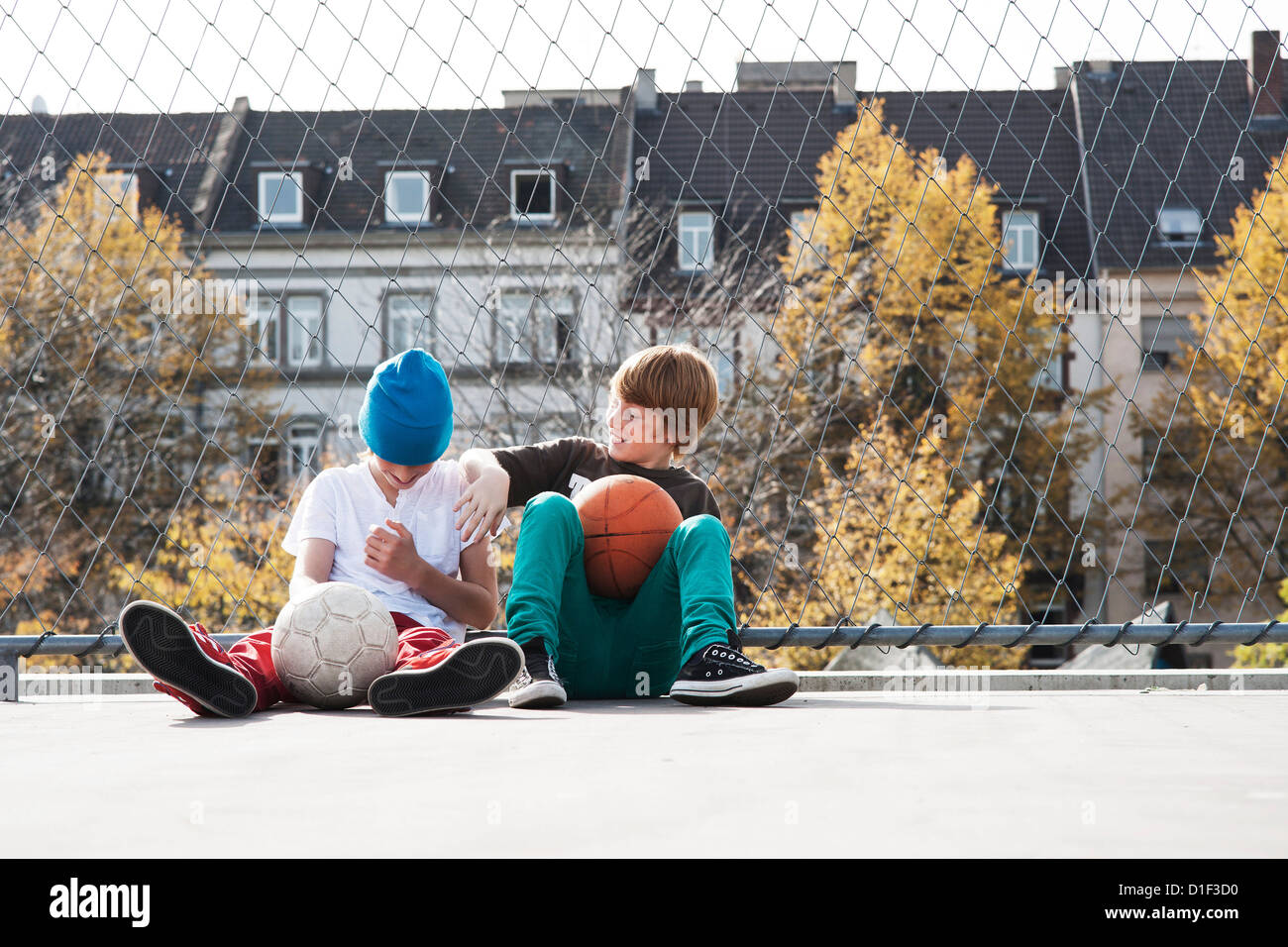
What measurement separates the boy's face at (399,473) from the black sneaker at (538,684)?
0.42 metres

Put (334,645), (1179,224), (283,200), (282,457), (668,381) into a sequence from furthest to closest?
(283,200) < (1179,224) < (282,457) < (668,381) < (334,645)

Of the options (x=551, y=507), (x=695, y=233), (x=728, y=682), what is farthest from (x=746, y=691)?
(x=695, y=233)

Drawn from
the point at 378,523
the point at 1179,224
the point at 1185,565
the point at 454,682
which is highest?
the point at 1179,224

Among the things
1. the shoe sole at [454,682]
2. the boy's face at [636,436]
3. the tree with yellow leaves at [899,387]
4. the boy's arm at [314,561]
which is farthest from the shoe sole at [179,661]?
the tree with yellow leaves at [899,387]

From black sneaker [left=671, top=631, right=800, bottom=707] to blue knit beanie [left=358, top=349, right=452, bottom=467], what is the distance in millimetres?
566

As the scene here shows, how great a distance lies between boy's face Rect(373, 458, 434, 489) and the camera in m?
2.08

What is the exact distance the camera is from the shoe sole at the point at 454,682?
1.64 meters

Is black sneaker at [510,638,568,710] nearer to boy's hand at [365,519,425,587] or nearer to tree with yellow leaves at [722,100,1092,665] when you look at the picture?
boy's hand at [365,519,425,587]

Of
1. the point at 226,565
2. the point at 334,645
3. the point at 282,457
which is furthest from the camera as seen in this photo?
the point at 282,457

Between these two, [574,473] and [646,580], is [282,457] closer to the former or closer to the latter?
[574,473]

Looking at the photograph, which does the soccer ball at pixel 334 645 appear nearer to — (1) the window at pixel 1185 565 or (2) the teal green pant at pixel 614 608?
(2) the teal green pant at pixel 614 608

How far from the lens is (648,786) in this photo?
1027 mm

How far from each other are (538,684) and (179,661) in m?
0.49

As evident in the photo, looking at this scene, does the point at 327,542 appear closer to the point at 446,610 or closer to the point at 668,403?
the point at 446,610
